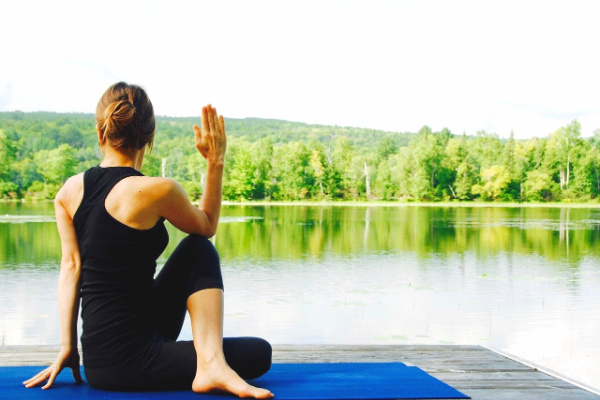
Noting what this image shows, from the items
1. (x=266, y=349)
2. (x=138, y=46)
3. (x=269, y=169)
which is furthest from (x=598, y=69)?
(x=266, y=349)

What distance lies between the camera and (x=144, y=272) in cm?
204

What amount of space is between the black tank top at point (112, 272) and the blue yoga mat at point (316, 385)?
7.0 inches

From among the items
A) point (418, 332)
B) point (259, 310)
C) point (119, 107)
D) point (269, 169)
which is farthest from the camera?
point (269, 169)

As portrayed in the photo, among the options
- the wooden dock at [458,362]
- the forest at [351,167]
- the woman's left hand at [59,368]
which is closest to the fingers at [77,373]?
the woman's left hand at [59,368]

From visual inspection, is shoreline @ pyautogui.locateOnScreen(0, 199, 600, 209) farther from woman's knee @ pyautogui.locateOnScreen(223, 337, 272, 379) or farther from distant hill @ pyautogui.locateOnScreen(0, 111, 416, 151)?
woman's knee @ pyautogui.locateOnScreen(223, 337, 272, 379)

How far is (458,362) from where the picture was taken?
3273mm

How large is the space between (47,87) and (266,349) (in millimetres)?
94621

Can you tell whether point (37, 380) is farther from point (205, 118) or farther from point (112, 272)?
point (205, 118)

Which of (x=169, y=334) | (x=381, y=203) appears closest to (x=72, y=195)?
(x=169, y=334)

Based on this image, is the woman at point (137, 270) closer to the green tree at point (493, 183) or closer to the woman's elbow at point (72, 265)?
the woman's elbow at point (72, 265)

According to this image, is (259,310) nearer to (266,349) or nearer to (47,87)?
(266,349)

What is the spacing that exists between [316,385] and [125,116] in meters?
1.06

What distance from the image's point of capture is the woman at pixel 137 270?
78.9 inches

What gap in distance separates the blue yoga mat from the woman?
0.19 feet
